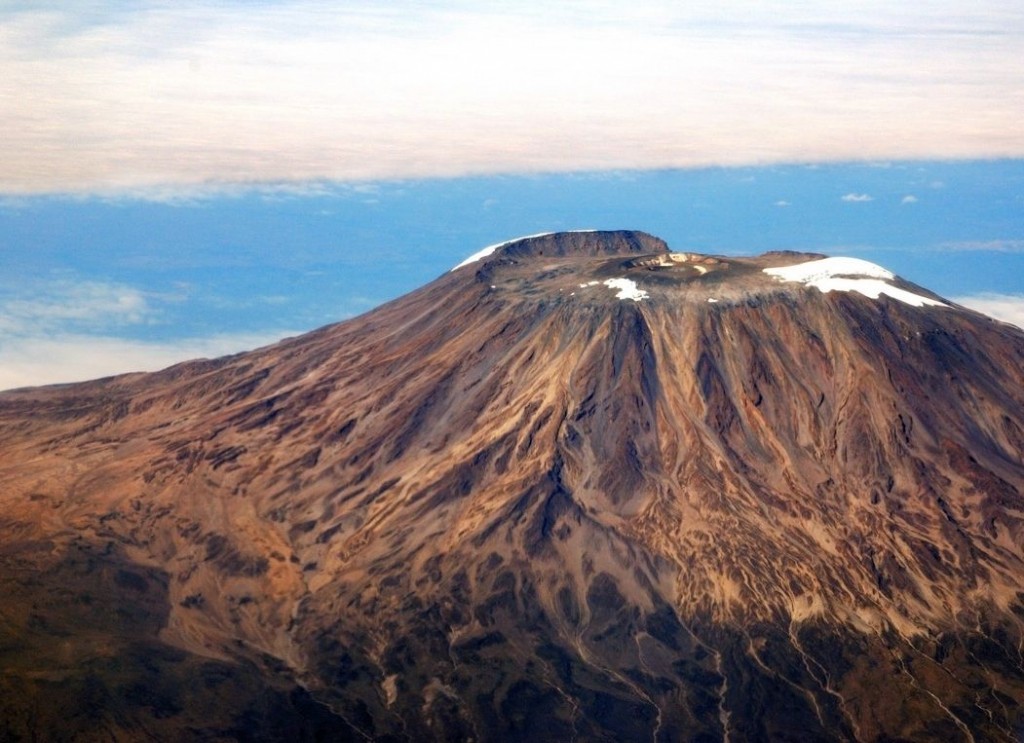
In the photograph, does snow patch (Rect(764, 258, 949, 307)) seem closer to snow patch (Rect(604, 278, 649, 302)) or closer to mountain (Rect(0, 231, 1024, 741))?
mountain (Rect(0, 231, 1024, 741))

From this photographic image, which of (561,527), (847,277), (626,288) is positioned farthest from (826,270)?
(561,527)

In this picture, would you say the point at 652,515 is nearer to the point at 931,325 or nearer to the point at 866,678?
the point at 866,678

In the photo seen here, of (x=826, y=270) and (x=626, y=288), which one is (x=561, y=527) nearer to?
(x=626, y=288)

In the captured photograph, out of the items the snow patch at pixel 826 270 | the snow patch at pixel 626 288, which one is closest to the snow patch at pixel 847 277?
the snow patch at pixel 826 270

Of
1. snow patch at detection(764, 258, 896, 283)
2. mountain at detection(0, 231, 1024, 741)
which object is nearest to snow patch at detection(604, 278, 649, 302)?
mountain at detection(0, 231, 1024, 741)

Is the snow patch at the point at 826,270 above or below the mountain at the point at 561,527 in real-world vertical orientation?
above

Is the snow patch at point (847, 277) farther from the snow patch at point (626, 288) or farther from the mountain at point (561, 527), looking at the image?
the snow patch at point (626, 288)

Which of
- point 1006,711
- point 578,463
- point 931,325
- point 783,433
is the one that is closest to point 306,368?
point 578,463
